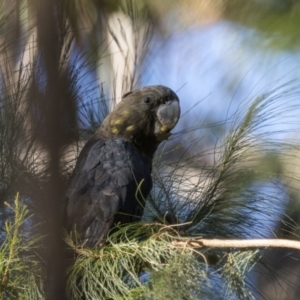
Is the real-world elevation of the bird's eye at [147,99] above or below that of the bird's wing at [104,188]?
above

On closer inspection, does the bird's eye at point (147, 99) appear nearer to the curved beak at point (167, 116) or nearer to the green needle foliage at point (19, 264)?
the curved beak at point (167, 116)

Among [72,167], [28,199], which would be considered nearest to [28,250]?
[28,199]

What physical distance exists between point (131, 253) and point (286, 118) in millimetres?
779

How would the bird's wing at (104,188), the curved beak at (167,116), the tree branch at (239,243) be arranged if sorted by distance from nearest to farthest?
the tree branch at (239,243) < the bird's wing at (104,188) < the curved beak at (167,116)

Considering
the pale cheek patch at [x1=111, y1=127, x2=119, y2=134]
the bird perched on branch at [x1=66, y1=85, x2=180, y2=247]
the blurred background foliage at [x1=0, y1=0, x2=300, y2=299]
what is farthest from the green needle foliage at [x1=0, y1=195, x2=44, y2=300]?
the pale cheek patch at [x1=111, y1=127, x2=119, y2=134]

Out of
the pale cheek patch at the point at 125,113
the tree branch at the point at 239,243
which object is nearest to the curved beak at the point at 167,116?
the pale cheek patch at the point at 125,113

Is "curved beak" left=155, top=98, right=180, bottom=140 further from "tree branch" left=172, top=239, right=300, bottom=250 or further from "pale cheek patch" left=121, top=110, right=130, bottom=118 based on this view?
"tree branch" left=172, top=239, right=300, bottom=250

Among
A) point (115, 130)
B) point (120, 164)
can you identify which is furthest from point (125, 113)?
point (120, 164)

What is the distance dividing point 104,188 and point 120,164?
0.44 ft

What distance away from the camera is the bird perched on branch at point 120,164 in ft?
7.72

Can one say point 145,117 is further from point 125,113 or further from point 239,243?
point 239,243

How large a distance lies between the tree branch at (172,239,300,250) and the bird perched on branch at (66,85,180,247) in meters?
0.38

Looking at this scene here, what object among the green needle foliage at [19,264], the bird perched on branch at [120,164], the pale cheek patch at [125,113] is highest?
A: the pale cheek patch at [125,113]

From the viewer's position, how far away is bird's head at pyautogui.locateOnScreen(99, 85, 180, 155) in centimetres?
277
